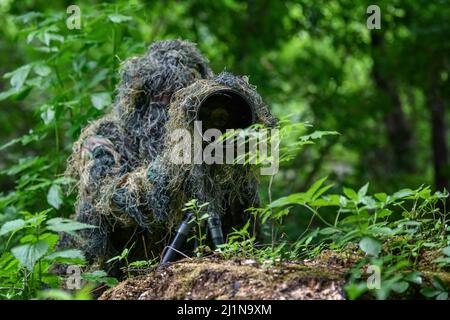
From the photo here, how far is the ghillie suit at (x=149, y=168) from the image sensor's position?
3461 millimetres

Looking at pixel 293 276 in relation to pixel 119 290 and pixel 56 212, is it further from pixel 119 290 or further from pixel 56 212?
pixel 56 212

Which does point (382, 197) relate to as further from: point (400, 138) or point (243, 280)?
point (400, 138)

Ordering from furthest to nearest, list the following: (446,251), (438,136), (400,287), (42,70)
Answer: (438,136) → (42,70) → (446,251) → (400,287)

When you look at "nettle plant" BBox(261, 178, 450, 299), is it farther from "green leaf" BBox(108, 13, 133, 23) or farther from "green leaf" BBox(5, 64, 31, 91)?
"green leaf" BBox(5, 64, 31, 91)

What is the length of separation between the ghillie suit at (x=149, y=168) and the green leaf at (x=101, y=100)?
0.48m

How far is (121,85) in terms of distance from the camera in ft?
14.2

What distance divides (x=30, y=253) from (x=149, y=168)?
1124mm

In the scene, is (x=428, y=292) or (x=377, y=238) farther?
(x=377, y=238)

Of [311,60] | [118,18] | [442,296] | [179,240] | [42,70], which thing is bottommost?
[442,296]

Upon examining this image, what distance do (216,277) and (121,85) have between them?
6.50ft

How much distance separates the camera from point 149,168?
12.0 feet

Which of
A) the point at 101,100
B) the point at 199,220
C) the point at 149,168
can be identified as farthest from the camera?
the point at 101,100

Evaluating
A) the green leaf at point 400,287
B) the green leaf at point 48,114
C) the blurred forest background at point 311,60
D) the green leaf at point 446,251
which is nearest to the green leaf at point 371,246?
the green leaf at point 400,287

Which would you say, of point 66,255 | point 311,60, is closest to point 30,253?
point 66,255
